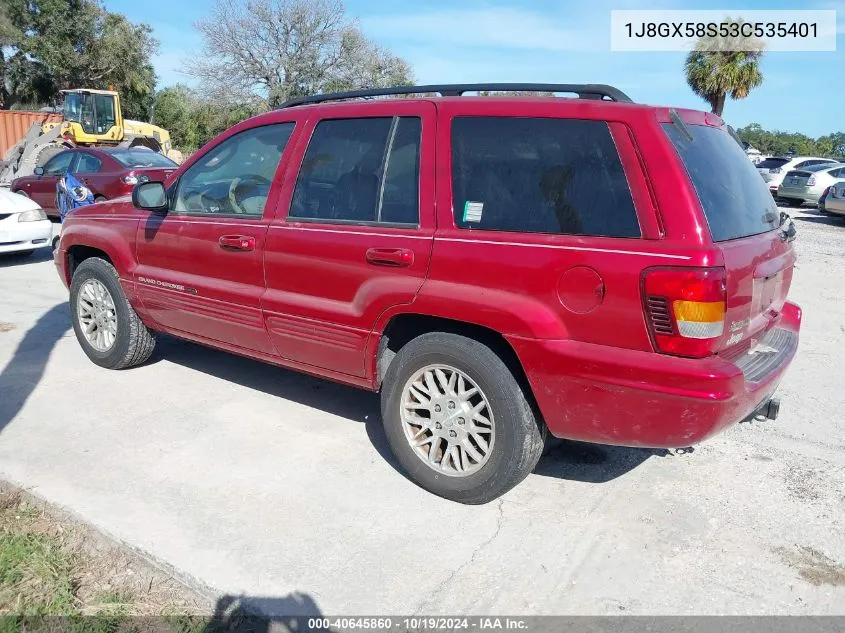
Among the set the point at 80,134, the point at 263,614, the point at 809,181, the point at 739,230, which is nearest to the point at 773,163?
the point at 809,181

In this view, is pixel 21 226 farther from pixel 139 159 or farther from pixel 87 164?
pixel 139 159

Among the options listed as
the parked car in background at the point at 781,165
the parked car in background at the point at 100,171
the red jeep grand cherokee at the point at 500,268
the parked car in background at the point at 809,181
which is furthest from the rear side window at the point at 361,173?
the parked car in background at the point at 781,165

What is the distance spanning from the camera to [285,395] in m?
5.04

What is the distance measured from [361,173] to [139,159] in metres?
10.4

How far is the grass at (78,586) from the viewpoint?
2.70m

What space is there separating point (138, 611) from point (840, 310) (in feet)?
24.0

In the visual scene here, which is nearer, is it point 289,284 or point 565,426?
point 565,426

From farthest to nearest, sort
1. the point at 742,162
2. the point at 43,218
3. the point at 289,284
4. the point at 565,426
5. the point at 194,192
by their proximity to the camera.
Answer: the point at 43,218 → the point at 194,192 → the point at 289,284 → the point at 742,162 → the point at 565,426

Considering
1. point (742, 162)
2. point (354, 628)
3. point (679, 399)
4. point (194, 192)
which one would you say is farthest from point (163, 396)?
point (742, 162)

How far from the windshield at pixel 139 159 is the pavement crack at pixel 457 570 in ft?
36.2

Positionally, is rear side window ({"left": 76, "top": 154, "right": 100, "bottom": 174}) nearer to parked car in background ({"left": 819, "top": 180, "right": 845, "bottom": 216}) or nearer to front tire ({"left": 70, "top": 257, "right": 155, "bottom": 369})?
front tire ({"left": 70, "top": 257, "right": 155, "bottom": 369})

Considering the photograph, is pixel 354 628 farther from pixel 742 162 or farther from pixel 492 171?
pixel 742 162

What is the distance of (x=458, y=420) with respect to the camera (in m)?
3.55

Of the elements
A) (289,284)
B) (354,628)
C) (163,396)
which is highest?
(289,284)
